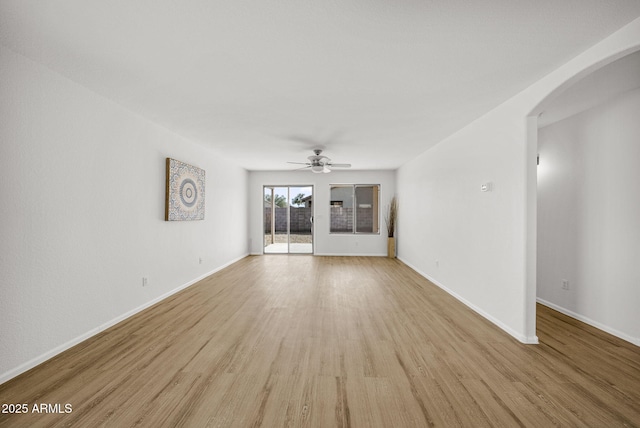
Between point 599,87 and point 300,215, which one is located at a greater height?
point 599,87

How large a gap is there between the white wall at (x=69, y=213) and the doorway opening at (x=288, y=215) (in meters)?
4.17

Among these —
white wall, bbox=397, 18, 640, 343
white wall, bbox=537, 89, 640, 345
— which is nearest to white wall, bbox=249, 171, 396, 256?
white wall, bbox=397, 18, 640, 343

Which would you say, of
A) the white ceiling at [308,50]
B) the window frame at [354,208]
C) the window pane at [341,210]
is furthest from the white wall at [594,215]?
the window pane at [341,210]

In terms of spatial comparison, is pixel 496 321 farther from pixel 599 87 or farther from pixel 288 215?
pixel 288 215

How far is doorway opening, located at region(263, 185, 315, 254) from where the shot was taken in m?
8.02

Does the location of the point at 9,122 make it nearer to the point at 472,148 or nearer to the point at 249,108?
the point at 249,108

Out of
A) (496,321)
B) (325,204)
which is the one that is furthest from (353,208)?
(496,321)

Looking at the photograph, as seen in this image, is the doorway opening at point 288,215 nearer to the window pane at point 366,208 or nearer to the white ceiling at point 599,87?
the window pane at point 366,208

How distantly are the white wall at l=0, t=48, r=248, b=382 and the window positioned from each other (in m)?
4.88

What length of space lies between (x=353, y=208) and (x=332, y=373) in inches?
242

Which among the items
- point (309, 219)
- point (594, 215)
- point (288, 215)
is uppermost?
point (594, 215)

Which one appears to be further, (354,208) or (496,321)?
(354,208)

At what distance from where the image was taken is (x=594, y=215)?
9.89 ft

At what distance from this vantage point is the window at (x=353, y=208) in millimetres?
7961
